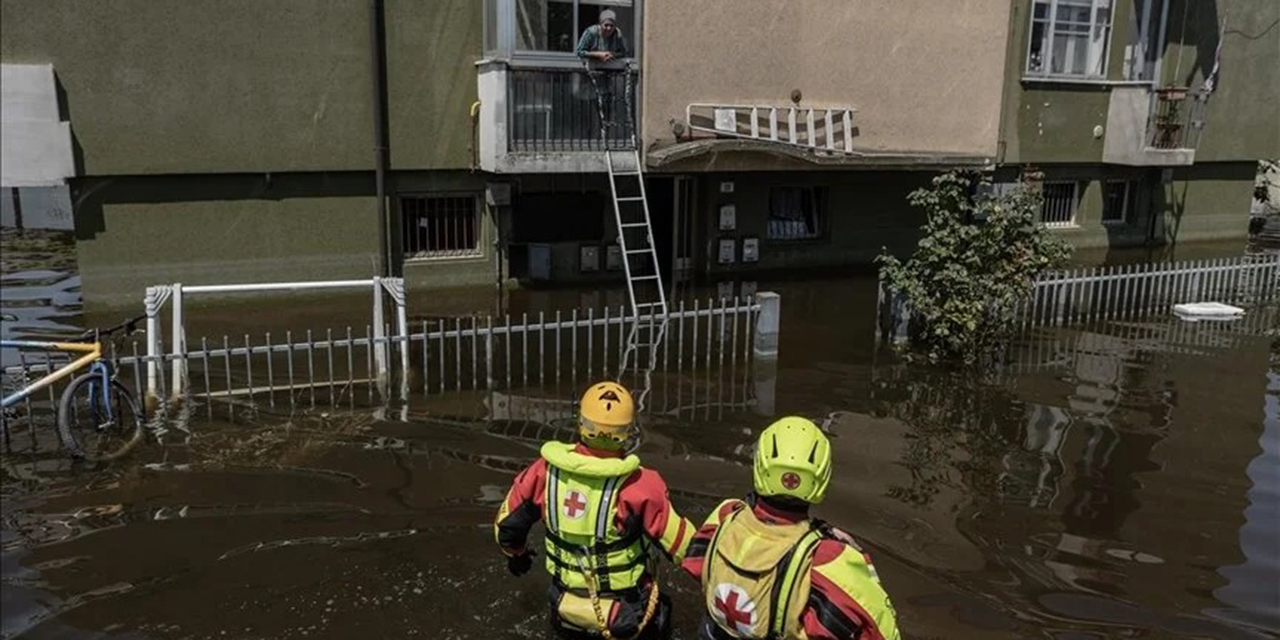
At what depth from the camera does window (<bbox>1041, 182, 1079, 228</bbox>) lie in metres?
17.7

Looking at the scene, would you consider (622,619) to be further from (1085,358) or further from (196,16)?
(196,16)

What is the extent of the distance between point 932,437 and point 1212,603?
282 cm

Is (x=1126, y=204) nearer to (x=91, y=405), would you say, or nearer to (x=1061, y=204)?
(x=1061, y=204)

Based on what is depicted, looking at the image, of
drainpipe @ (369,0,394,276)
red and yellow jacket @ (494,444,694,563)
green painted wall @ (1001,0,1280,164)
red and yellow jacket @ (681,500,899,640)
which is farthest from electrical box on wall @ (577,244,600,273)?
red and yellow jacket @ (681,500,899,640)

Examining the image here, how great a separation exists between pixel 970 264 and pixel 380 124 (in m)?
7.27

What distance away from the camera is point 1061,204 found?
17891 millimetres

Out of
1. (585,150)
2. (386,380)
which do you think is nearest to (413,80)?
(585,150)

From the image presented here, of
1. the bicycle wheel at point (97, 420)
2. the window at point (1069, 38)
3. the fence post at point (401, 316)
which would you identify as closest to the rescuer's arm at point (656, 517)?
the bicycle wheel at point (97, 420)

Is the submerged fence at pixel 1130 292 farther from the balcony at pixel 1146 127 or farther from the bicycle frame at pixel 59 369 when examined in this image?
the bicycle frame at pixel 59 369

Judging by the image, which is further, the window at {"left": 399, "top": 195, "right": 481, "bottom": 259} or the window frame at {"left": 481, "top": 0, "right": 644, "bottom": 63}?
the window at {"left": 399, "top": 195, "right": 481, "bottom": 259}

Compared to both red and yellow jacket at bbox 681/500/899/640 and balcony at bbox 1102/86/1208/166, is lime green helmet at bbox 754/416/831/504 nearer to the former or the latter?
red and yellow jacket at bbox 681/500/899/640

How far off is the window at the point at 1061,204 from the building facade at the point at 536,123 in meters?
0.88

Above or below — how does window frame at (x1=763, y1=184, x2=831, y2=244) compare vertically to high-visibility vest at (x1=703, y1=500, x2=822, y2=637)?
above

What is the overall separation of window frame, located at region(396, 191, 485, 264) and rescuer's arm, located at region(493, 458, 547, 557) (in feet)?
31.7
